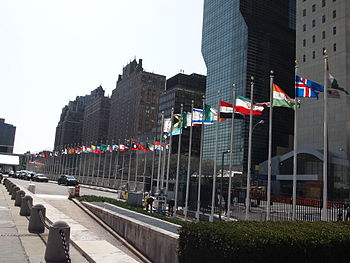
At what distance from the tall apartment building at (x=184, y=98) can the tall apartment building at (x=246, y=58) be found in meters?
5.96

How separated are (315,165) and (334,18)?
3126 cm

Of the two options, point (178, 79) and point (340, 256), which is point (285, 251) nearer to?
point (340, 256)

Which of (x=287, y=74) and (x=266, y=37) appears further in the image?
(x=287, y=74)

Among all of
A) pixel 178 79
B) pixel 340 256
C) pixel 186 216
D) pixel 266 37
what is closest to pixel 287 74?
pixel 266 37

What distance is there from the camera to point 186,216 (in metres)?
24.2

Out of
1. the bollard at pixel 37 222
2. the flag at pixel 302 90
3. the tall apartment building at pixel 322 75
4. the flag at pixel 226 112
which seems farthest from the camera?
the tall apartment building at pixel 322 75

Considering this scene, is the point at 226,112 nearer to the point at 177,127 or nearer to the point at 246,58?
the point at 177,127

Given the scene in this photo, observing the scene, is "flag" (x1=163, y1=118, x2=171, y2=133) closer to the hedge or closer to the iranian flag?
the iranian flag

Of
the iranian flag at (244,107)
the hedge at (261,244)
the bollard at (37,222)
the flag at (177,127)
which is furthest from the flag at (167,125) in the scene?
the hedge at (261,244)

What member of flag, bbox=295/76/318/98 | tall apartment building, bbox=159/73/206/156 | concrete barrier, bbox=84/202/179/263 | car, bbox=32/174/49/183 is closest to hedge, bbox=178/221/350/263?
concrete barrier, bbox=84/202/179/263

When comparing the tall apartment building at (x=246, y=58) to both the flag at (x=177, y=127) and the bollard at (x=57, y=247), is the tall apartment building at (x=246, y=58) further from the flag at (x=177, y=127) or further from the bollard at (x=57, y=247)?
the bollard at (x=57, y=247)

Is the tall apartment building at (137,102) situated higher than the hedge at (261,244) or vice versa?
the tall apartment building at (137,102)

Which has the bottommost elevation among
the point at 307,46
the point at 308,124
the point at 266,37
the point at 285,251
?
the point at 285,251

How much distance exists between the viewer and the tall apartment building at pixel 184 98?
340 ft
